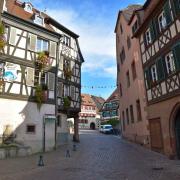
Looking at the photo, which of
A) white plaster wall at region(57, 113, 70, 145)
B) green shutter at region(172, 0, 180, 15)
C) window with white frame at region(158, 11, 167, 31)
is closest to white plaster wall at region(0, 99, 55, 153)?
white plaster wall at region(57, 113, 70, 145)

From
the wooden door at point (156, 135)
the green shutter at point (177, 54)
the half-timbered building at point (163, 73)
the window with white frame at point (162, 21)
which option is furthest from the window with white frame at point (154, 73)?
the green shutter at point (177, 54)

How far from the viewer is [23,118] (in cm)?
1661

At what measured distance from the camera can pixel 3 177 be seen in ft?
30.6

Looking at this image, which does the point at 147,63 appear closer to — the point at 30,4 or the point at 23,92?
the point at 23,92

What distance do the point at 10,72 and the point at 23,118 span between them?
11.2ft

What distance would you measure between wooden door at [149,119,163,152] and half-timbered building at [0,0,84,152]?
769 centimetres

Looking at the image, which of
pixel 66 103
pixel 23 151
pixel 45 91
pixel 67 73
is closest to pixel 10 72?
pixel 45 91

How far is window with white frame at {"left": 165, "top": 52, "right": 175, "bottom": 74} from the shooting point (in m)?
13.1

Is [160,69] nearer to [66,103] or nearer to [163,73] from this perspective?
[163,73]

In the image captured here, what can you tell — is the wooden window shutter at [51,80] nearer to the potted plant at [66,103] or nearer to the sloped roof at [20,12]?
the potted plant at [66,103]

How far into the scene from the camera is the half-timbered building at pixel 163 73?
41.4 ft

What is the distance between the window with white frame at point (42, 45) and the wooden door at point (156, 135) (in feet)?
34.4

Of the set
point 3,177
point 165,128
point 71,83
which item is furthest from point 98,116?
point 3,177

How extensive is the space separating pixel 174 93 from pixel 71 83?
12.6 metres
